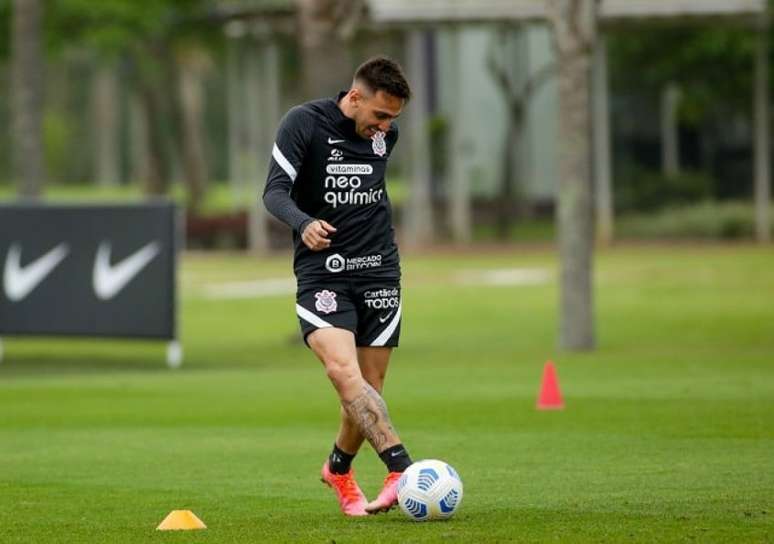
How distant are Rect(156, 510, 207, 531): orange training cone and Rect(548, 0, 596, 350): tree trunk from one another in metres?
15.3

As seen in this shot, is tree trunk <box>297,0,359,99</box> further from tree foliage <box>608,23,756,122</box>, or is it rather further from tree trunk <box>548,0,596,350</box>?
tree foliage <box>608,23,756,122</box>

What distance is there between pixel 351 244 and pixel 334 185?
317 mm

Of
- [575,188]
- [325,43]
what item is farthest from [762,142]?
[575,188]

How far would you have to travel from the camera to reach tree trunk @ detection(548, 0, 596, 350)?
23953mm

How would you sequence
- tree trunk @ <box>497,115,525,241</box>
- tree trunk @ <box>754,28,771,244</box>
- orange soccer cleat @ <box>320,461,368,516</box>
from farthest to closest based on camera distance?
tree trunk @ <box>497,115,525,241</box> → tree trunk @ <box>754,28,771,244</box> → orange soccer cleat @ <box>320,461,368,516</box>

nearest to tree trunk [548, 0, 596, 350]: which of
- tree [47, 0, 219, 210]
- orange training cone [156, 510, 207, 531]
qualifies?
orange training cone [156, 510, 207, 531]

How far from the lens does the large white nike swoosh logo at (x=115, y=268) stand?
2311 cm

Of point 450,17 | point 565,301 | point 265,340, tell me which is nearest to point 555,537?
point 565,301

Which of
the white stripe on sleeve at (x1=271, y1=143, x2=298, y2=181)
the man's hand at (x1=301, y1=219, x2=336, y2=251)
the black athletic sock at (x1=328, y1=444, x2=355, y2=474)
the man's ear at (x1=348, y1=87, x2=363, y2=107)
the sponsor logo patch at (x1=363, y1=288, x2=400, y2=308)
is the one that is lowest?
the black athletic sock at (x1=328, y1=444, x2=355, y2=474)

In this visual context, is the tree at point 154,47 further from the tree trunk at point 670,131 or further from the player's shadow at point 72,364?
the player's shadow at point 72,364

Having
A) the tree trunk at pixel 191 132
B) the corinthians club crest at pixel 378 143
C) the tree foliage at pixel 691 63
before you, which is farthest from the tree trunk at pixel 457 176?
the corinthians club crest at pixel 378 143

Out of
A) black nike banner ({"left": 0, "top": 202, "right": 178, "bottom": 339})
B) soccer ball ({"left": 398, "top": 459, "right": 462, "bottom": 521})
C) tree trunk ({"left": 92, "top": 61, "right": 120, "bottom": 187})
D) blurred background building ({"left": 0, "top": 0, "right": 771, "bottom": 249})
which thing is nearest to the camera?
soccer ball ({"left": 398, "top": 459, "right": 462, "bottom": 521})

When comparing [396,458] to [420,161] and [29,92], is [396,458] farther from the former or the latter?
[420,161]

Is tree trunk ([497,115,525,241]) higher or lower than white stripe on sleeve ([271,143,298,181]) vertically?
lower
